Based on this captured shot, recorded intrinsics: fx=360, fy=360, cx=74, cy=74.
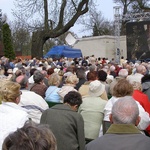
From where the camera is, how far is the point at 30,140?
1.90 metres

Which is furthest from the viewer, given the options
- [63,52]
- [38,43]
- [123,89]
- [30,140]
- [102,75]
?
[63,52]

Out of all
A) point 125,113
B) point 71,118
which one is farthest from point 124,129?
point 71,118

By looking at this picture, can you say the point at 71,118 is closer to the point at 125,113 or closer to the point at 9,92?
the point at 9,92

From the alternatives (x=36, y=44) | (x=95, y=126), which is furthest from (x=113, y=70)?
(x=36, y=44)

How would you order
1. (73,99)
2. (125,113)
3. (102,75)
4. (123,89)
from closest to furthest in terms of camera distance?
1. (125,113)
2. (73,99)
3. (123,89)
4. (102,75)

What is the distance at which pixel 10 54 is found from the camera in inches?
1560

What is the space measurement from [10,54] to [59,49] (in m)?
12.5

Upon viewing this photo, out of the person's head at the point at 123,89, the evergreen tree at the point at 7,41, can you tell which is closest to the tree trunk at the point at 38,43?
the evergreen tree at the point at 7,41

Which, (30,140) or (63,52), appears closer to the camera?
(30,140)

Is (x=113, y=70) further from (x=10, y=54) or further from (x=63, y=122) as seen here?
(x=10, y=54)

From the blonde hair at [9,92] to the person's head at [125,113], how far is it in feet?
4.91

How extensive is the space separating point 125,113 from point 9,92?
1.66m

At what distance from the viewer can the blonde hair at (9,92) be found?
14.4 feet

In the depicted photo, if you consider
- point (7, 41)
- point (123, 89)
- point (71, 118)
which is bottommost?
point (71, 118)
